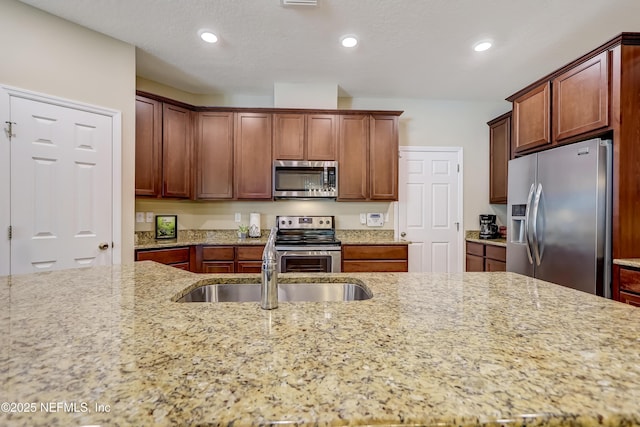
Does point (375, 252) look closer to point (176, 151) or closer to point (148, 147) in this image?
point (176, 151)

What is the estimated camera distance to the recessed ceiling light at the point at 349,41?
2.55 metres

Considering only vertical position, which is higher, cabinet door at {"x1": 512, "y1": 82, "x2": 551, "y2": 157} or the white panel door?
cabinet door at {"x1": 512, "y1": 82, "x2": 551, "y2": 157}

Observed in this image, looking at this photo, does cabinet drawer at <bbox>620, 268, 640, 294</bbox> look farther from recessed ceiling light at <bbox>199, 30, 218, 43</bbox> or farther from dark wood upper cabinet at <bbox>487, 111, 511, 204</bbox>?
recessed ceiling light at <bbox>199, 30, 218, 43</bbox>

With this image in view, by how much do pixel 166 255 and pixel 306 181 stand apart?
1.65 meters

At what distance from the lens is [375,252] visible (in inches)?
129

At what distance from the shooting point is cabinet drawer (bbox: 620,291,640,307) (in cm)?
178

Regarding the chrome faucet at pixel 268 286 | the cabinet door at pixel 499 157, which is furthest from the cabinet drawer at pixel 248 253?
the cabinet door at pixel 499 157

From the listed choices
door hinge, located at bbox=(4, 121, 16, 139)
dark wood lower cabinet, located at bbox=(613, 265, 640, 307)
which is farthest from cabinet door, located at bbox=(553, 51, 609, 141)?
door hinge, located at bbox=(4, 121, 16, 139)

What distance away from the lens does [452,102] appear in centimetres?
401

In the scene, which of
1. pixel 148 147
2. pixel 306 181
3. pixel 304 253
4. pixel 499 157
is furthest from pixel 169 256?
pixel 499 157

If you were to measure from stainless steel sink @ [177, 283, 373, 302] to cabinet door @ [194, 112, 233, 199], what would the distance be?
2.34m

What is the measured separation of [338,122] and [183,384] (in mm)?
3277

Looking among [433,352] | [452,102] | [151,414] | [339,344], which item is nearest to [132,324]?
[151,414]

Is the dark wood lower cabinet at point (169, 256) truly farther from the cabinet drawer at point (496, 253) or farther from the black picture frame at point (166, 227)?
the cabinet drawer at point (496, 253)
